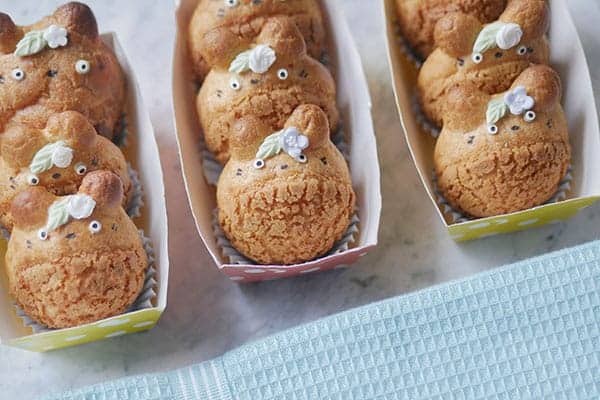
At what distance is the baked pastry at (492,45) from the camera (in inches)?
62.1

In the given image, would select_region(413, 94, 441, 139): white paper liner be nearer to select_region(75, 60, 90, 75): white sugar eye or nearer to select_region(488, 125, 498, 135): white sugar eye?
select_region(488, 125, 498, 135): white sugar eye

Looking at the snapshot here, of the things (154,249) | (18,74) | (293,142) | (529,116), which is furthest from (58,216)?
(529,116)

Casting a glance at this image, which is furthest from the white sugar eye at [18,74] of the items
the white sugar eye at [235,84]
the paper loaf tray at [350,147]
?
the white sugar eye at [235,84]

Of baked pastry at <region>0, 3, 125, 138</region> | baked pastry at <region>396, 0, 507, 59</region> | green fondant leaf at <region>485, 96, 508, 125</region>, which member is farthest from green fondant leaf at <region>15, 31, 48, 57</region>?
green fondant leaf at <region>485, 96, 508, 125</region>

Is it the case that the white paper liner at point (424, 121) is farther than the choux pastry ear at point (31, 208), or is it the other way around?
the white paper liner at point (424, 121)

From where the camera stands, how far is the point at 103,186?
1.40 metres

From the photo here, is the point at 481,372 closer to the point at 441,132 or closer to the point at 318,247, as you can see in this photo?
the point at 318,247

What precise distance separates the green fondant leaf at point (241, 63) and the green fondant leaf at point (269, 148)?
0.16m

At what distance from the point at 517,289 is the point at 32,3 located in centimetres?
123

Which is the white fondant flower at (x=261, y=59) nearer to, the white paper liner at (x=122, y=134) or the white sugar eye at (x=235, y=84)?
the white sugar eye at (x=235, y=84)

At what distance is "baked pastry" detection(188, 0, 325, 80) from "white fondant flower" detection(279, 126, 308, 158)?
218 millimetres

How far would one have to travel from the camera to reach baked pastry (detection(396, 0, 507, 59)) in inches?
65.3

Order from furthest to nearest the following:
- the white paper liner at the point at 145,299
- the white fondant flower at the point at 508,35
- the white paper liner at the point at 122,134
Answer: the white paper liner at the point at 122,134
the white fondant flower at the point at 508,35
the white paper liner at the point at 145,299

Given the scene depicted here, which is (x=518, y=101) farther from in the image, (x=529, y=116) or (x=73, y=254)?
(x=73, y=254)
